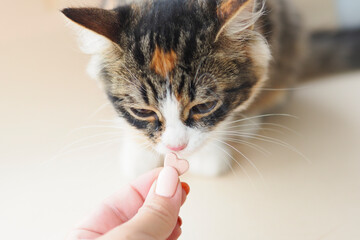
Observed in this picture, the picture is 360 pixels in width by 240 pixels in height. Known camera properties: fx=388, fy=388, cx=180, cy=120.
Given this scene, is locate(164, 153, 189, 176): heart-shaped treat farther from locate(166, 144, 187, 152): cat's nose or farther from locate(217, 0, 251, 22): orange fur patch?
locate(217, 0, 251, 22): orange fur patch

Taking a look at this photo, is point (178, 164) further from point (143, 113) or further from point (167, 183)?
point (143, 113)

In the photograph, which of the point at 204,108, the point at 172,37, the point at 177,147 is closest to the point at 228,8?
the point at 172,37

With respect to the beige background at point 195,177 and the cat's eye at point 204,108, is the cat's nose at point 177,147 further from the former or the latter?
the beige background at point 195,177

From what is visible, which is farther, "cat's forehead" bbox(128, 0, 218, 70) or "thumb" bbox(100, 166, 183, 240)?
"cat's forehead" bbox(128, 0, 218, 70)

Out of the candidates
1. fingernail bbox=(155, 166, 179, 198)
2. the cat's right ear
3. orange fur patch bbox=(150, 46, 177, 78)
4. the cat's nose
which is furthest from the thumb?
the cat's right ear

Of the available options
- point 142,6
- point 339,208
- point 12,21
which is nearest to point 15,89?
point 12,21

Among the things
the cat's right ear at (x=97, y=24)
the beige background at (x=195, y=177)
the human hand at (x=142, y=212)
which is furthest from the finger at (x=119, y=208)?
the cat's right ear at (x=97, y=24)

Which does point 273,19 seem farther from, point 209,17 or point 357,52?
A: point 357,52
